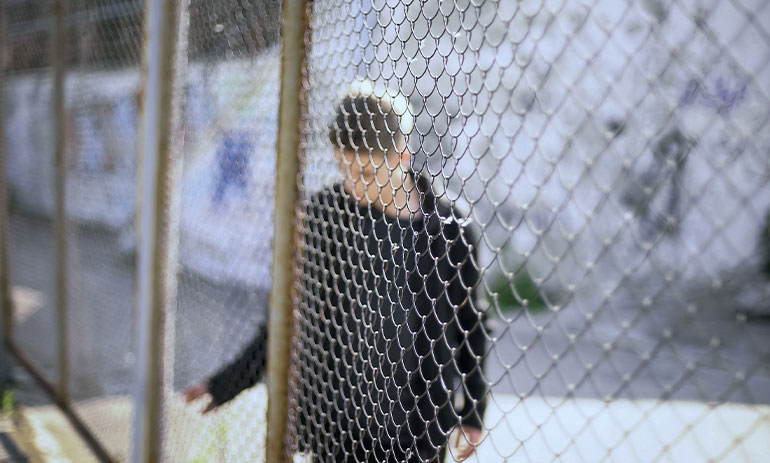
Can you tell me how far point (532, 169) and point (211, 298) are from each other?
122 inches

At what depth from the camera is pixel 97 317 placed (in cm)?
354

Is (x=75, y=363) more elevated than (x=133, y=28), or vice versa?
(x=133, y=28)

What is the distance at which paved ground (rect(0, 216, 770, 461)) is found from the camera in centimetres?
114

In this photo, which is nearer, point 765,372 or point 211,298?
point 211,298

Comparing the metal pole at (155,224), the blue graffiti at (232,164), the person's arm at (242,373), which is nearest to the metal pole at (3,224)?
the metal pole at (155,224)

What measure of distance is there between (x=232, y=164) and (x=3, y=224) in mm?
3064

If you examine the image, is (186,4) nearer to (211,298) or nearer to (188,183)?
(188,183)

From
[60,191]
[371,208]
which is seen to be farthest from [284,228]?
[60,191]

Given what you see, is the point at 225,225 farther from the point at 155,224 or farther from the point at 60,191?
the point at 60,191

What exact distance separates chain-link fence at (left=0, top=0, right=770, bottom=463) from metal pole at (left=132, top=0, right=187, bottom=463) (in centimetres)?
1

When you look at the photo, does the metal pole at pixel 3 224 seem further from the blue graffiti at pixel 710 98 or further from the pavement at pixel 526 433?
the blue graffiti at pixel 710 98

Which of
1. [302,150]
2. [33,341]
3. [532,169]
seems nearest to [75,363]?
[33,341]

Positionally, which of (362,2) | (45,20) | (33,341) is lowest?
(33,341)

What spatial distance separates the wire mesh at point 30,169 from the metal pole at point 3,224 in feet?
0.10
